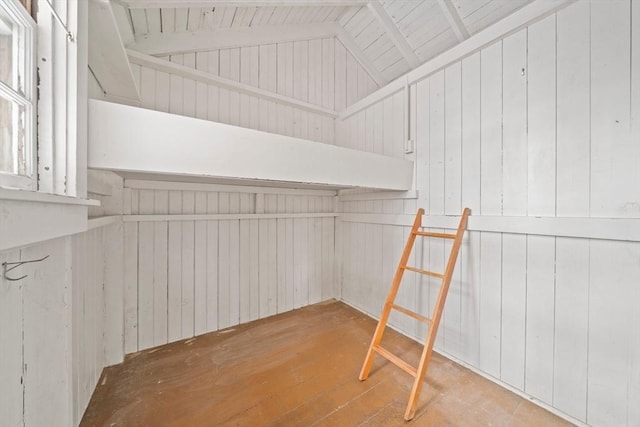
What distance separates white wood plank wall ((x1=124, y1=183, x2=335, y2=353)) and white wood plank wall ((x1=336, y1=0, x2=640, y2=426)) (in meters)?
1.24

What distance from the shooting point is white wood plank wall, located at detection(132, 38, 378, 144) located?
1.91 metres

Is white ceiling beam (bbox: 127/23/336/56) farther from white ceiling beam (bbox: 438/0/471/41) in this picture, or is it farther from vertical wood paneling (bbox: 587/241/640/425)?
vertical wood paneling (bbox: 587/241/640/425)

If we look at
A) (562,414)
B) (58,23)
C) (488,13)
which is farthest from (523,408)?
(58,23)

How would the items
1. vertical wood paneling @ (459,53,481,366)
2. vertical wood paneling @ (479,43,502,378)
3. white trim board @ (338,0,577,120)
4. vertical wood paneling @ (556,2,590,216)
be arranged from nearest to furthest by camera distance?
Answer: vertical wood paneling @ (556,2,590,216)
white trim board @ (338,0,577,120)
vertical wood paneling @ (479,43,502,378)
vertical wood paneling @ (459,53,481,366)

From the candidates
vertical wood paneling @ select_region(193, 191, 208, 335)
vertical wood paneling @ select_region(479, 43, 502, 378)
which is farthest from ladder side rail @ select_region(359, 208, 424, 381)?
vertical wood paneling @ select_region(193, 191, 208, 335)

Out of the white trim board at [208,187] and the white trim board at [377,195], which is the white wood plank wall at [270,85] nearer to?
the white trim board at [208,187]

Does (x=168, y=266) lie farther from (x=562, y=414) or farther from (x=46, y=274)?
(x=562, y=414)

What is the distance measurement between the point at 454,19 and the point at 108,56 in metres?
→ 2.41

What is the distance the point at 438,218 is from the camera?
179cm

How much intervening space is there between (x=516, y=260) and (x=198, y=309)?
232cm

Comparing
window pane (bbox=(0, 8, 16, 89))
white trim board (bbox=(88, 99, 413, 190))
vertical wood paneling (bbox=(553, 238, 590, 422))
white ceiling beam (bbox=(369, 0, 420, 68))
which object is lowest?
vertical wood paneling (bbox=(553, 238, 590, 422))

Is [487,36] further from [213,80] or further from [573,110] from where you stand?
[213,80]

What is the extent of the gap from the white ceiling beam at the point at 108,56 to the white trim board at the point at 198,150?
1.42 feet

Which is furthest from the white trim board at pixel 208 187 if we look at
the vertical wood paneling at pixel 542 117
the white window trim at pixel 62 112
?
the vertical wood paneling at pixel 542 117
